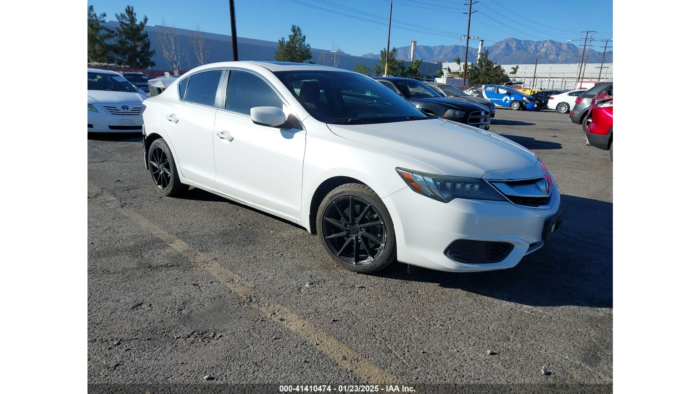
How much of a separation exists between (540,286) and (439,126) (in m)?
1.60

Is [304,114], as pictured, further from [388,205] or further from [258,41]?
[258,41]

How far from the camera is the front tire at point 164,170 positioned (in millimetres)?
4996

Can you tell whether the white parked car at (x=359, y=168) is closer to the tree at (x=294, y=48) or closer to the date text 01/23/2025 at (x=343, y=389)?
the date text 01/23/2025 at (x=343, y=389)

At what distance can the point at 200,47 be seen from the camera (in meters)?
57.5

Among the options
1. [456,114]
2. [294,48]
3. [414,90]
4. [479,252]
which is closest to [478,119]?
[456,114]

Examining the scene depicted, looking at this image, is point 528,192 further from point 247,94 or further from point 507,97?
point 507,97

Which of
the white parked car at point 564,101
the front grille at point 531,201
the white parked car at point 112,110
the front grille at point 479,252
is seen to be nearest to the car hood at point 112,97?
the white parked car at point 112,110

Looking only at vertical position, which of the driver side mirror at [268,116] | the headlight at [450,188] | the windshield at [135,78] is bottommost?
the headlight at [450,188]

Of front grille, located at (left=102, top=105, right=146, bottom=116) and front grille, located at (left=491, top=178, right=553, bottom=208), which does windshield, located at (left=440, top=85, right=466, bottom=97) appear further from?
front grille, located at (left=491, top=178, right=553, bottom=208)

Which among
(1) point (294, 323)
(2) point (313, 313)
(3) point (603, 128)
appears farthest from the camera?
(3) point (603, 128)

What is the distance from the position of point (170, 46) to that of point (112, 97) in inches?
2109

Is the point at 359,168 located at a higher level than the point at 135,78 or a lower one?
lower

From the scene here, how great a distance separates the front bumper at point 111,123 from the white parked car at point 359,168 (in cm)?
569
